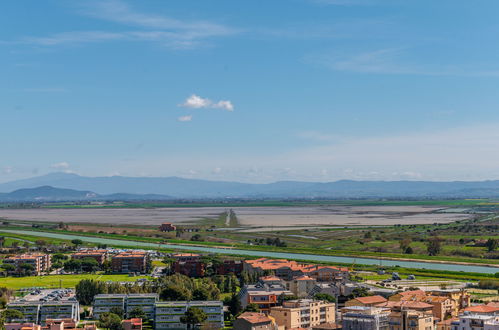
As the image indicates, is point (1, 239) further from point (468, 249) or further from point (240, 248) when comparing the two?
point (468, 249)

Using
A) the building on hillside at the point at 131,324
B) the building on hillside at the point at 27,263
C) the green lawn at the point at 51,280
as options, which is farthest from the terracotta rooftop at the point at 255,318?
the building on hillside at the point at 27,263

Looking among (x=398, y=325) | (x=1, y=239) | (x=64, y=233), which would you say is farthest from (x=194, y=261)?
(x=64, y=233)

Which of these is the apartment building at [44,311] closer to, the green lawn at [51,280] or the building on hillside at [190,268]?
the green lawn at [51,280]

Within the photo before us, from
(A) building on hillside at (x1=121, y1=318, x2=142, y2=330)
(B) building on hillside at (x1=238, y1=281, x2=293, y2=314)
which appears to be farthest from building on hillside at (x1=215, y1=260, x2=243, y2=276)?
(A) building on hillside at (x1=121, y1=318, x2=142, y2=330)

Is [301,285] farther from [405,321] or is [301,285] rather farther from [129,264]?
[129,264]

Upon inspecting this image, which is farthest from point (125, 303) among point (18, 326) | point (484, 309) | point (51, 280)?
point (484, 309)

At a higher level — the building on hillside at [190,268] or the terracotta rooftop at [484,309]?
the terracotta rooftop at [484,309]

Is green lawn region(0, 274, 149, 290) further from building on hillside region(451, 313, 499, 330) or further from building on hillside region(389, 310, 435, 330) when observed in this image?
building on hillside region(451, 313, 499, 330)
